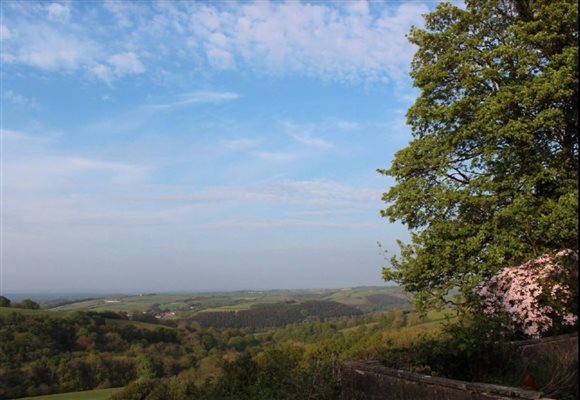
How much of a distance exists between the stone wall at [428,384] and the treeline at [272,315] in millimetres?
115210

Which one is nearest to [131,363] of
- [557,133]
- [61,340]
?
[61,340]

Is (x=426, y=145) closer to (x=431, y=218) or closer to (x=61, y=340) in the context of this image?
(x=431, y=218)

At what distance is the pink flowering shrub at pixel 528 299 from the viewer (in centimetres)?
1078

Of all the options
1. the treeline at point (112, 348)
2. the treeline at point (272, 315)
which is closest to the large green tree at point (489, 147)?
the treeline at point (112, 348)

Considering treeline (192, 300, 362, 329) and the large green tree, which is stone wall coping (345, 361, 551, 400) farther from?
treeline (192, 300, 362, 329)

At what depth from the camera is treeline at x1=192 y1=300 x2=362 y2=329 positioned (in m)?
128

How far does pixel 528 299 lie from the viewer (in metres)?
11.8

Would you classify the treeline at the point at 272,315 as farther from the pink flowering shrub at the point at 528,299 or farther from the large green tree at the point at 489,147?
the pink flowering shrub at the point at 528,299

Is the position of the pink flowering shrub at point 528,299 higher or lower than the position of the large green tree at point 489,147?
lower

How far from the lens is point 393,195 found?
16578 millimetres

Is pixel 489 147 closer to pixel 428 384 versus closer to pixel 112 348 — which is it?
pixel 428 384

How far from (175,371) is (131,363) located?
9007 millimetres

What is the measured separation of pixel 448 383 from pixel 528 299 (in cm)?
616

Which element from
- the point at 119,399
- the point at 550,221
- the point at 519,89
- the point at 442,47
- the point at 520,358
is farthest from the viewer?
the point at 119,399
